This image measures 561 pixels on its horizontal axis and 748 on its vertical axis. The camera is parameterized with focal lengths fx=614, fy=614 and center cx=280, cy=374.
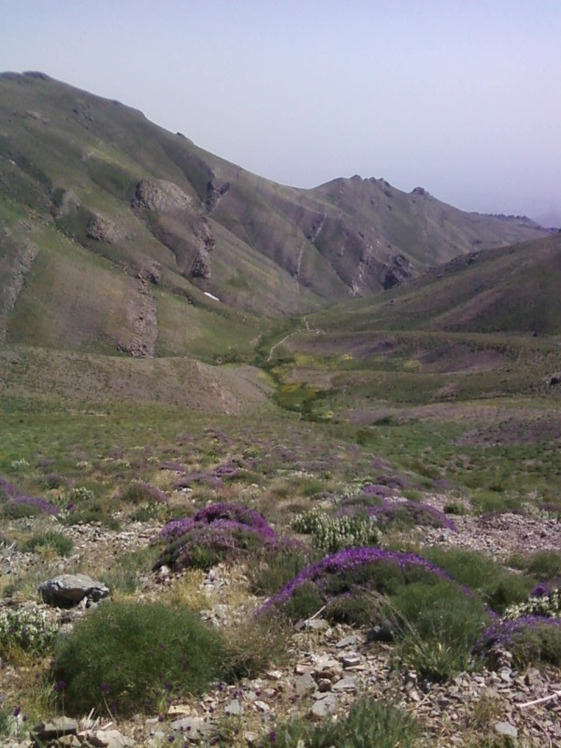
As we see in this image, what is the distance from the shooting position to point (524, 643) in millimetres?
5449

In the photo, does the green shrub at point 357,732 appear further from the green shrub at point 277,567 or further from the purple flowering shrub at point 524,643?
the green shrub at point 277,567

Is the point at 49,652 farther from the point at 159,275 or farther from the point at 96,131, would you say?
the point at 96,131

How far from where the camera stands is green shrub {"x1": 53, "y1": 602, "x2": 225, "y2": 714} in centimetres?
523

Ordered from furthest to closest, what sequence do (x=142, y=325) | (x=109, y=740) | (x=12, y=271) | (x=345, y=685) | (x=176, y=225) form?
(x=176, y=225)
(x=142, y=325)
(x=12, y=271)
(x=345, y=685)
(x=109, y=740)

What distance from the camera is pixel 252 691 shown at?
5285 mm

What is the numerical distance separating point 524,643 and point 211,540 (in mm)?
5418

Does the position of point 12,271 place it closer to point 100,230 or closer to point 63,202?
point 100,230

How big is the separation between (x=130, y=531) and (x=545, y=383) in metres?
72.1

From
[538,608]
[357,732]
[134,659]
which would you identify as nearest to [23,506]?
[134,659]

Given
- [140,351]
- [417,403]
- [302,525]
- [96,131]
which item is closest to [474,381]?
[417,403]

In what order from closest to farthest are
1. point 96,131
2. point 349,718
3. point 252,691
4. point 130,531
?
point 349,718 < point 252,691 < point 130,531 < point 96,131

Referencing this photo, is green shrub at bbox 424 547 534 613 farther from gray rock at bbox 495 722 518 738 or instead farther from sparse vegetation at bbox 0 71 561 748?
gray rock at bbox 495 722 518 738

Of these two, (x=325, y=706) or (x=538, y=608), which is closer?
(x=325, y=706)

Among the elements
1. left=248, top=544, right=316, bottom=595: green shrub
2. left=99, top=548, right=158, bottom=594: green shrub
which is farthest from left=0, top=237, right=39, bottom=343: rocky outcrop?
left=248, top=544, right=316, bottom=595: green shrub
